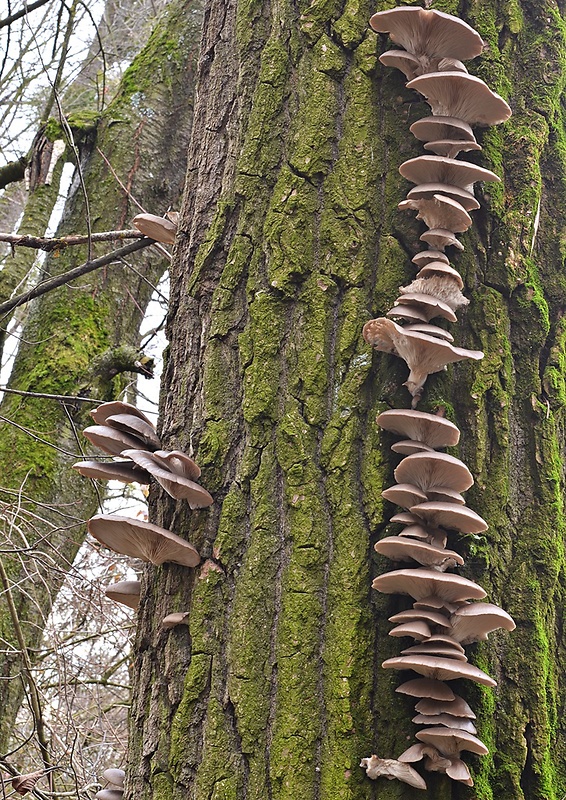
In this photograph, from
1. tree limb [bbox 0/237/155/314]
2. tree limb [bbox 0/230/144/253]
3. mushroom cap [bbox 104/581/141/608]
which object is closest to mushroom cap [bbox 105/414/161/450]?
mushroom cap [bbox 104/581/141/608]

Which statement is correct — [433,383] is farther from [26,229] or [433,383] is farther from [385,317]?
[26,229]

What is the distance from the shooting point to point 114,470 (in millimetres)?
2227

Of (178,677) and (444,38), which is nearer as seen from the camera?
(178,677)

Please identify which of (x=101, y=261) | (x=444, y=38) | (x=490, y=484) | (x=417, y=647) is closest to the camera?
(x=417, y=647)

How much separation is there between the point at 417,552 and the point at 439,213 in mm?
1000

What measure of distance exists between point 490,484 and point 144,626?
1.12 meters

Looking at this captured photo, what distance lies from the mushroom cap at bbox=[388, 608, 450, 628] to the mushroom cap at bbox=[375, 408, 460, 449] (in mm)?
463

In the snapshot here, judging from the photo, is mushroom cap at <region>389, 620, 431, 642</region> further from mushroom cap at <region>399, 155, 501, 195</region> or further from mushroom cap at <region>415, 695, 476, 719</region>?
mushroom cap at <region>399, 155, 501, 195</region>

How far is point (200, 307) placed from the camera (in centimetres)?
238

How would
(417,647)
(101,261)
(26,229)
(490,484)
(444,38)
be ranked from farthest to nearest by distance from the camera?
(26,229) < (101,261) < (444,38) < (490,484) < (417,647)

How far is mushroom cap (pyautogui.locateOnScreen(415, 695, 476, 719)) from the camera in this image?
171cm

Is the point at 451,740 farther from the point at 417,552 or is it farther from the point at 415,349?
the point at 415,349

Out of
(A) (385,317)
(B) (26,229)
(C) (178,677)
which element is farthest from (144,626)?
(B) (26,229)

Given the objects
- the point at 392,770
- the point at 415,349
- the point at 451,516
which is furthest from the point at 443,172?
the point at 392,770
